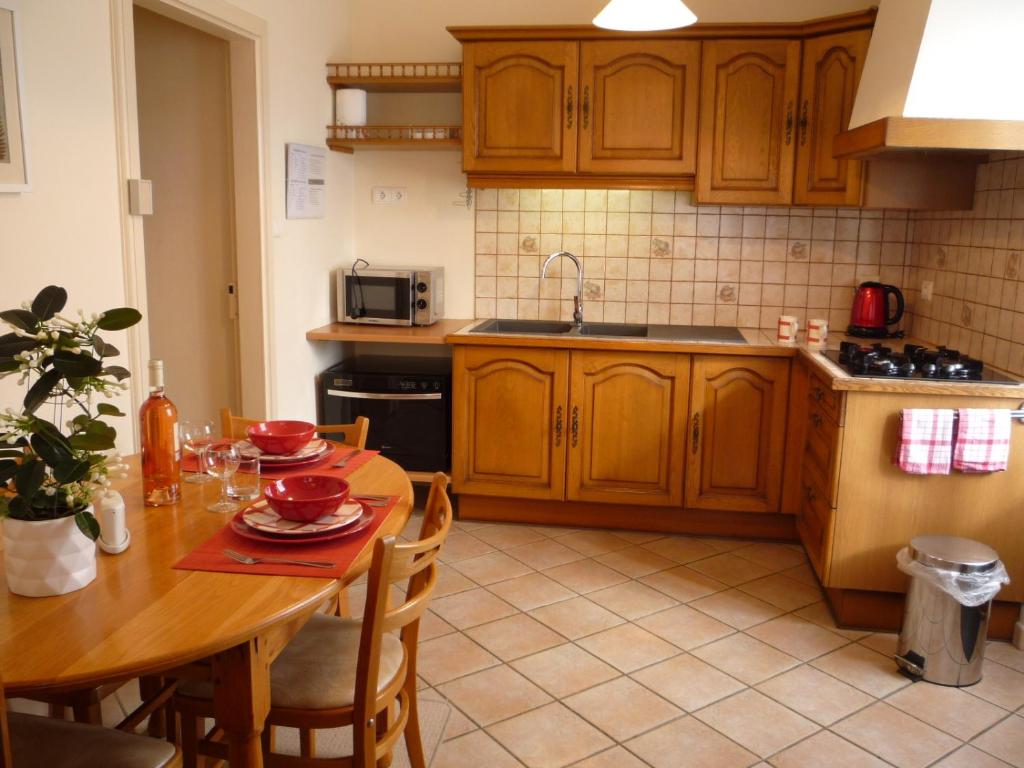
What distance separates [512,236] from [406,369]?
829 millimetres

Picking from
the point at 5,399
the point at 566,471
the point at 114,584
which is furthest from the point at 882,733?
the point at 5,399

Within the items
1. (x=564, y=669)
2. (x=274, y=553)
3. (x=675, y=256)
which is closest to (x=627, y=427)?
(x=675, y=256)

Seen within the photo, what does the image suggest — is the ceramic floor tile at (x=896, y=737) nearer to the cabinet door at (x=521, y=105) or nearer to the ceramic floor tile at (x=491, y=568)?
the ceramic floor tile at (x=491, y=568)

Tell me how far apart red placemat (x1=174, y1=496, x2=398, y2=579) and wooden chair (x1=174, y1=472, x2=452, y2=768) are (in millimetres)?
90

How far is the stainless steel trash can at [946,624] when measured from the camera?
2.64 m

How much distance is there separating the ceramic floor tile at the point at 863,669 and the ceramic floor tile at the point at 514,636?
2.77 ft

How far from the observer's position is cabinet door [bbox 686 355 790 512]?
371 centimetres

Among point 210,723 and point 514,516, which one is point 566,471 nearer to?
point 514,516

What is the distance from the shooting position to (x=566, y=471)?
3.89 m

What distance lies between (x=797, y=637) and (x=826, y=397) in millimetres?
850

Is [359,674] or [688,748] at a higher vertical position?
[359,674]

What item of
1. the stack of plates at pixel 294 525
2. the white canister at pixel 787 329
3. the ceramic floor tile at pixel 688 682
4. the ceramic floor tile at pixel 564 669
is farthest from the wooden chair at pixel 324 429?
the white canister at pixel 787 329

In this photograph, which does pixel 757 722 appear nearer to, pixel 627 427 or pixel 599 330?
pixel 627 427

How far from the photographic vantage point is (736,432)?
3.76m
